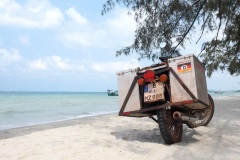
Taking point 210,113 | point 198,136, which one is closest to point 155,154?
point 198,136

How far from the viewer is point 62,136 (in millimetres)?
7047

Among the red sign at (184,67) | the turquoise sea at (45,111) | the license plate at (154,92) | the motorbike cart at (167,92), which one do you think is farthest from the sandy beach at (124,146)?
the turquoise sea at (45,111)

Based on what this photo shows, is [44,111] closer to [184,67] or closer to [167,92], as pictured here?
[167,92]

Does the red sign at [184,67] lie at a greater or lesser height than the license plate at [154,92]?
greater

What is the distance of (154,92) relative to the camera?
568 cm

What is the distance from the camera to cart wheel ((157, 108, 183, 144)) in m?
5.51

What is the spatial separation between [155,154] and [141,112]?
1091 mm

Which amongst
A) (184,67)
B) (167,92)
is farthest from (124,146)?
(184,67)

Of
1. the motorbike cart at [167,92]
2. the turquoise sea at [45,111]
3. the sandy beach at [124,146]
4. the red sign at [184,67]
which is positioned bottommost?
the sandy beach at [124,146]

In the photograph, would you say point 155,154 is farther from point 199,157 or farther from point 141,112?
point 141,112

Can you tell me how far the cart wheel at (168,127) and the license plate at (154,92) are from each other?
0.25m

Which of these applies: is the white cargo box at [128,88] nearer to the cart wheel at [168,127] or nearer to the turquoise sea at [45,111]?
the cart wheel at [168,127]

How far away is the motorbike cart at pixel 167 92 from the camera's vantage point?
5.45m

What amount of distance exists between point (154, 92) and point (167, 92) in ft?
0.92
